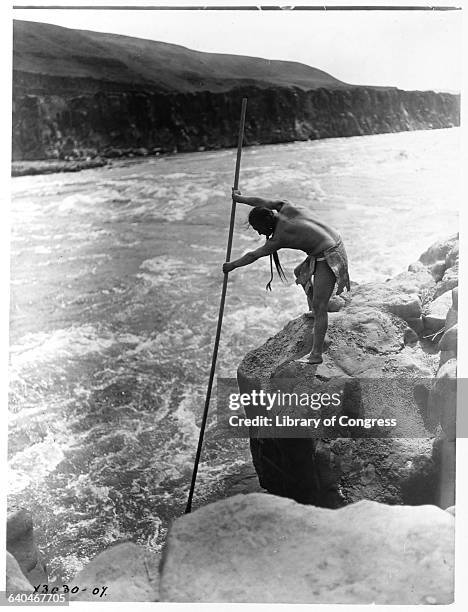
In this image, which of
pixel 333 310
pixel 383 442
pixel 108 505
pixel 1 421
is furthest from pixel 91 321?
pixel 383 442

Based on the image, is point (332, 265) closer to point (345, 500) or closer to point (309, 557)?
point (345, 500)

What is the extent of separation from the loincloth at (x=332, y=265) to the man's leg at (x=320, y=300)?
0.07 feet

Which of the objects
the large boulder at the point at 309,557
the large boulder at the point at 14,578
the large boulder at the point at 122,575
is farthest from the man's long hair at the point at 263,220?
the large boulder at the point at 14,578

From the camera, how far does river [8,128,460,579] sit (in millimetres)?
3271

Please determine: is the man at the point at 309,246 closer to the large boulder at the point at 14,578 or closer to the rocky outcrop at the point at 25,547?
the rocky outcrop at the point at 25,547

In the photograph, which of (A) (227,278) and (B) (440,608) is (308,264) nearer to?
(A) (227,278)

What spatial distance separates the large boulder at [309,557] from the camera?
294 cm

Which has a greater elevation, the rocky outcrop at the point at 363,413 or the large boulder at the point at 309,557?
the rocky outcrop at the point at 363,413

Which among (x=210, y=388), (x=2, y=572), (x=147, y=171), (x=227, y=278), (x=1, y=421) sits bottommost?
(x=2, y=572)

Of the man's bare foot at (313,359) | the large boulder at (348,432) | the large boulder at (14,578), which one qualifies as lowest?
the large boulder at (14,578)

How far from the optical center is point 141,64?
3.38m

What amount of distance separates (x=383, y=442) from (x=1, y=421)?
5.60ft

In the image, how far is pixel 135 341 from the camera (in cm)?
335

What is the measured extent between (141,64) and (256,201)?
0.84 metres
